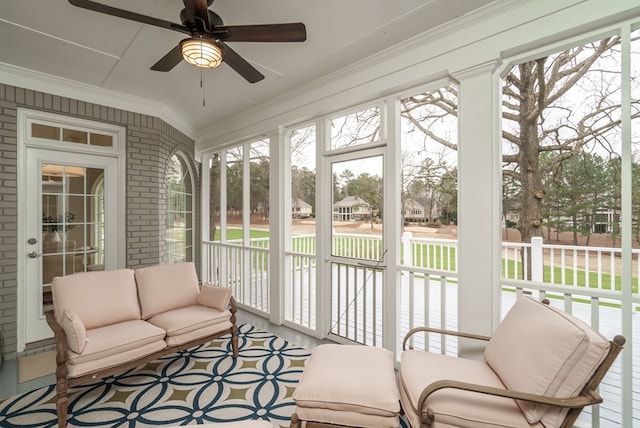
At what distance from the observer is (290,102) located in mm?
3461

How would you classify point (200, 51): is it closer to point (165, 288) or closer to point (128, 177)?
point (165, 288)

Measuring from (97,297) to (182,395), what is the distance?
1089mm

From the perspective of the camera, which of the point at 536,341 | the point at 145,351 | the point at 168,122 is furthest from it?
the point at 168,122

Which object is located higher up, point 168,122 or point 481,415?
point 168,122

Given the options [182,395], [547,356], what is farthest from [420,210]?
[182,395]

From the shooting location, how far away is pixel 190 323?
250cm

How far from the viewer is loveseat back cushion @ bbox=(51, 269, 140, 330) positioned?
230cm

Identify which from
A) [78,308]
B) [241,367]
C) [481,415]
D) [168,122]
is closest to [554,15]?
[481,415]

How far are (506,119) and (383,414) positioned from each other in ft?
11.6

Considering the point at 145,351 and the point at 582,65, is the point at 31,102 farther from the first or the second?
the point at 582,65

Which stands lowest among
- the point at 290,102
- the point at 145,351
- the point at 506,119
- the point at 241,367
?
the point at 241,367

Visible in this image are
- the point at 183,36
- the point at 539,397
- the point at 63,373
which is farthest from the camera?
the point at 183,36

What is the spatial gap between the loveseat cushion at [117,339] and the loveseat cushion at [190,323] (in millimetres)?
78

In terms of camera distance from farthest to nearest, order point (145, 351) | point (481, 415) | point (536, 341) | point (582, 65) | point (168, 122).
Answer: point (168, 122)
point (582, 65)
point (145, 351)
point (536, 341)
point (481, 415)
